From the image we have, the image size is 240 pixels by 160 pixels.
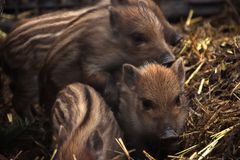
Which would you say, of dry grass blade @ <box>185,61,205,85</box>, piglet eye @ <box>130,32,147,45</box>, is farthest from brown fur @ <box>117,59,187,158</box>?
dry grass blade @ <box>185,61,205,85</box>

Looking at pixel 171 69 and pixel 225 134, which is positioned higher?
pixel 171 69

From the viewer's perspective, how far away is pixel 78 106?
14.3 feet

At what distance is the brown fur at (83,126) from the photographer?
3824 millimetres

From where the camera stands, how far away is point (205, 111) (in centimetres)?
457

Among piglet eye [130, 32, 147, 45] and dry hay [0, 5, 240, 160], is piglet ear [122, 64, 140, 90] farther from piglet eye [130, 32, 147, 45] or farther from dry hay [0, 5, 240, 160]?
dry hay [0, 5, 240, 160]

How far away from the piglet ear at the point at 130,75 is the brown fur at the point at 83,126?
22cm

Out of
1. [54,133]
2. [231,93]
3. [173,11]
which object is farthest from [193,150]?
[173,11]

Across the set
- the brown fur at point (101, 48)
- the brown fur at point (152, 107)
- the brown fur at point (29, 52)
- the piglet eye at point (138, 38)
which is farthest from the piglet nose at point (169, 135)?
the brown fur at point (29, 52)

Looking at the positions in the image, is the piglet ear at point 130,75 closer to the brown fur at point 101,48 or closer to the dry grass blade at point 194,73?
the brown fur at point 101,48

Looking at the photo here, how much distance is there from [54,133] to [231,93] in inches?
43.3

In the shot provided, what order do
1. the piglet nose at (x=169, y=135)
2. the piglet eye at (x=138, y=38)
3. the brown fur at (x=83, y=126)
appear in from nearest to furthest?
the brown fur at (x=83, y=126), the piglet nose at (x=169, y=135), the piglet eye at (x=138, y=38)

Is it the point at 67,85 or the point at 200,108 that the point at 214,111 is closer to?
the point at 200,108

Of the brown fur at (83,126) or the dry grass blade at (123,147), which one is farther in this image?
the dry grass blade at (123,147)

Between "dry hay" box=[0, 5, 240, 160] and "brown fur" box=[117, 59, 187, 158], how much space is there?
5.8 inches
